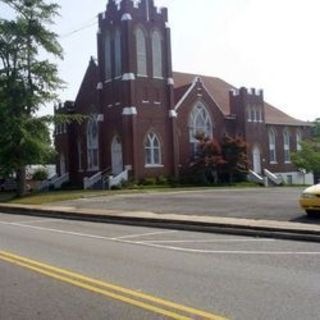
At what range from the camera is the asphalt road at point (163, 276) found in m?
7.84

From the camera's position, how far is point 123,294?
8.80 m

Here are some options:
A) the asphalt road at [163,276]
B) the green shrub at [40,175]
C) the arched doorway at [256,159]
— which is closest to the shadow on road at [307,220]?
the asphalt road at [163,276]

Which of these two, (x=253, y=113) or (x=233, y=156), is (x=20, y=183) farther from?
(x=253, y=113)

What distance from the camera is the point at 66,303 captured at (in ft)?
27.4

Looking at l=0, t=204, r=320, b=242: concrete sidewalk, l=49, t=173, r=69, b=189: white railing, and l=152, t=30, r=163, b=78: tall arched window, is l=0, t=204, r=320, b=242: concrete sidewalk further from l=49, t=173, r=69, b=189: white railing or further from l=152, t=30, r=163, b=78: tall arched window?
l=49, t=173, r=69, b=189: white railing

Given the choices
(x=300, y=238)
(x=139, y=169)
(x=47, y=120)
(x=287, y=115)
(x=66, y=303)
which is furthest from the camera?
(x=287, y=115)

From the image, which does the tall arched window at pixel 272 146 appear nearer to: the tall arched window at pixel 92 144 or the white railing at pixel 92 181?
the tall arched window at pixel 92 144

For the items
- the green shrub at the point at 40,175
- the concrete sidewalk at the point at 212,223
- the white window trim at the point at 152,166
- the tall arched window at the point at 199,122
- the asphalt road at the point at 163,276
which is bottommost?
the asphalt road at the point at 163,276

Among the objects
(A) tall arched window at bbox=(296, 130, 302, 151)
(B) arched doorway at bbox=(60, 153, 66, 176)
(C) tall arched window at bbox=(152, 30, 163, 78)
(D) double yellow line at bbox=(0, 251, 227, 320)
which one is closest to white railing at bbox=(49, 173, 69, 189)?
(B) arched doorway at bbox=(60, 153, 66, 176)

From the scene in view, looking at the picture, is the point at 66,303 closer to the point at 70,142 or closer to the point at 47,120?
the point at 47,120

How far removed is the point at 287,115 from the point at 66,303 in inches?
2508

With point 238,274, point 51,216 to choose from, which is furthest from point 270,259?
point 51,216

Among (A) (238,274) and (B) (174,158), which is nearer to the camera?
(A) (238,274)

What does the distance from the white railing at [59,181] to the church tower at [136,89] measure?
24.6 feet
